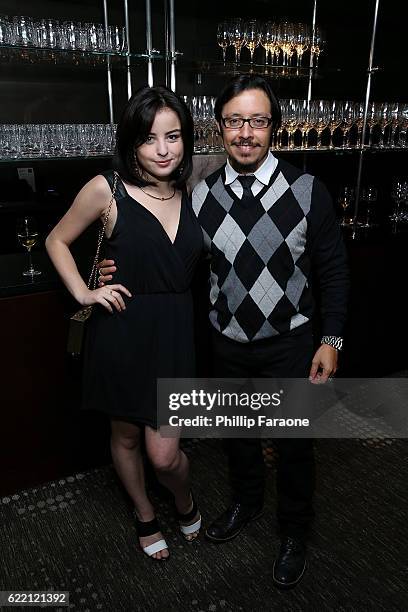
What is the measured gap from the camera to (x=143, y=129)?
1665mm

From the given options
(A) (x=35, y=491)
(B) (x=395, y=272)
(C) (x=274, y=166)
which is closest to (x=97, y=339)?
(C) (x=274, y=166)

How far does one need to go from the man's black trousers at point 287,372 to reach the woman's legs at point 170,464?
31 cm

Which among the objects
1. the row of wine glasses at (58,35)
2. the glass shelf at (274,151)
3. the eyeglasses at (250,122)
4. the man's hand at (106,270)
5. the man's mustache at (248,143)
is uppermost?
the row of wine glasses at (58,35)

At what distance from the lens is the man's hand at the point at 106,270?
1754 mm

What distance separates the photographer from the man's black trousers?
6.07 feet

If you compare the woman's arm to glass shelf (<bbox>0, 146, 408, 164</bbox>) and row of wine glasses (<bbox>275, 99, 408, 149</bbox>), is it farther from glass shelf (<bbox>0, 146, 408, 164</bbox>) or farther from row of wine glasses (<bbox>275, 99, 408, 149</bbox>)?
row of wine glasses (<bbox>275, 99, 408, 149</bbox>)

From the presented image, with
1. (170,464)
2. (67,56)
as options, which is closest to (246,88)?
(170,464)

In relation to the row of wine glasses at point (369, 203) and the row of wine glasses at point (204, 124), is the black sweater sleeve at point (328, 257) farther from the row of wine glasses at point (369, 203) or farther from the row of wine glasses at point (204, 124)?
the row of wine glasses at point (369, 203)

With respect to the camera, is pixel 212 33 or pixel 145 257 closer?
pixel 145 257

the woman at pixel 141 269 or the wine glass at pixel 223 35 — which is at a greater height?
the wine glass at pixel 223 35

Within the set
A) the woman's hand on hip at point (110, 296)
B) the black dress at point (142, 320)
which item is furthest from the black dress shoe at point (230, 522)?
the woman's hand on hip at point (110, 296)

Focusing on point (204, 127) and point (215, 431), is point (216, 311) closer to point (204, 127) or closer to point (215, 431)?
point (215, 431)

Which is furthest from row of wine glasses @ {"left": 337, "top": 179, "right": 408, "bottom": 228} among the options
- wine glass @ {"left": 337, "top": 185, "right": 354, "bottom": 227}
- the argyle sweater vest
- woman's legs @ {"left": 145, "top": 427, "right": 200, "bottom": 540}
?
woman's legs @ {"left": 145, "top": 427, "right": 200, "bottom": 540}

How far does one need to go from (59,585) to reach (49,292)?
1087 mm
